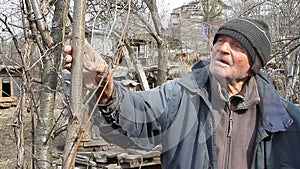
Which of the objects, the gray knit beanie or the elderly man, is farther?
the gray knit beanie

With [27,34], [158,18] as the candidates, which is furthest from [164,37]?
[27,34]

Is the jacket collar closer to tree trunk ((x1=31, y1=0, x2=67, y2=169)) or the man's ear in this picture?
the man's ear

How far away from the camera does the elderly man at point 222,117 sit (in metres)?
1.70

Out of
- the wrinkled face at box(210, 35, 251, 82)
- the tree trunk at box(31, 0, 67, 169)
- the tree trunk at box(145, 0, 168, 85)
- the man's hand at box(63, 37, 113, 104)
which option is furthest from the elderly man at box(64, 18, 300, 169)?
the tree trunk at box(145, 0, 168, 85)

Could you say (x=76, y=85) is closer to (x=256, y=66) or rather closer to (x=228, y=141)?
(x=228, y=141)

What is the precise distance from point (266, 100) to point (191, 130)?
0.41 metres

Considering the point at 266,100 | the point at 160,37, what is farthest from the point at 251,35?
the point at 160,37

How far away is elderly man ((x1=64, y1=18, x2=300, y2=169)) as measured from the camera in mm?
1696

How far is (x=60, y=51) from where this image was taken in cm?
188

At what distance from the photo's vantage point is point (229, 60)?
175 centimetres

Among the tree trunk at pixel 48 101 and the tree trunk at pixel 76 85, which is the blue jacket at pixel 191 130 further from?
the tree trunk at pixel 48 101

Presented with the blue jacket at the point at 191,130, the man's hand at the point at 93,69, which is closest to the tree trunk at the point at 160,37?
the blue jacket at the point at 191,130

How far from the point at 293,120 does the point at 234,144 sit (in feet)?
1.04

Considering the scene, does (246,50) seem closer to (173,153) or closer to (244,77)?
(244,77)
